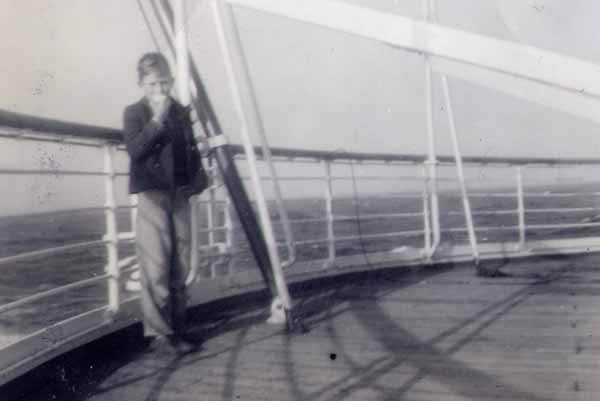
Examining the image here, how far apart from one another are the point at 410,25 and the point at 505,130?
3.04 meters

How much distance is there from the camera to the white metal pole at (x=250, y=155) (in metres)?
2.33

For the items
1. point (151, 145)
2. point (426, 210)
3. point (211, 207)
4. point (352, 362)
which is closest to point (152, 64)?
point (151, 145)

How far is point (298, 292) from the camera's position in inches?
137

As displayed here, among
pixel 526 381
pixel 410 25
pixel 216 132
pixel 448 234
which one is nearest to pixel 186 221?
pixel 216 132

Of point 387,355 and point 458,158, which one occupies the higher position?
point 458,158

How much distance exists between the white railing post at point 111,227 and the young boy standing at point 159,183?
0.09 metres

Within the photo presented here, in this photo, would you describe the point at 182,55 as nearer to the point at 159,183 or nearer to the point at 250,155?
the point at 250,155

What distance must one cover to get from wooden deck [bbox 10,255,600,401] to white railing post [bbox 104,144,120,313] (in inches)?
8.3

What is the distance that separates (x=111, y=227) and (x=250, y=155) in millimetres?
596

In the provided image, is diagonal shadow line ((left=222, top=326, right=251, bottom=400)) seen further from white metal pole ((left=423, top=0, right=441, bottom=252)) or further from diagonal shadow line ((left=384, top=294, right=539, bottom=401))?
white metal pole ((left=423, top=0, right=441, bottom=252))

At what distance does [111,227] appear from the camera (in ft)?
7.31

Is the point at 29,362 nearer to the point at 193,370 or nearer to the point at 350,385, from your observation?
the point at 193,370

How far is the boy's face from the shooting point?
221cm

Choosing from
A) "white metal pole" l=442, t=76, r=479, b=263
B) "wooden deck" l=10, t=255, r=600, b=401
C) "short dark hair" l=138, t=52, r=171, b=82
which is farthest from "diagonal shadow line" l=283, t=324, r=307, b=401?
"white metal pole" l=442, t=76, r=479, b=263
